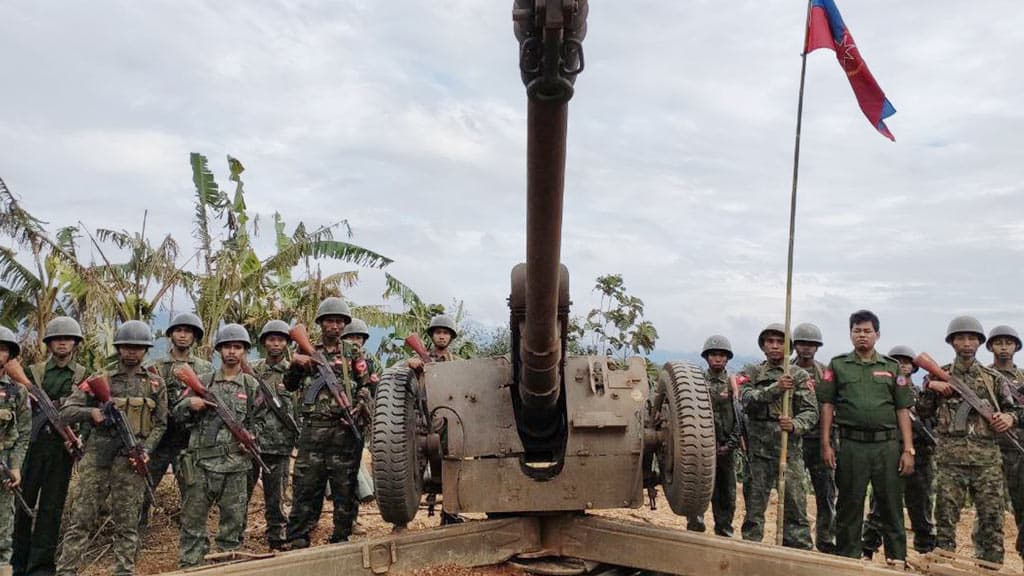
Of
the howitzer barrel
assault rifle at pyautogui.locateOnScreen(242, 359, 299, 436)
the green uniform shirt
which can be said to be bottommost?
assault rifle at pyautogui.locateOnScreen(242, 359, 299, 436)

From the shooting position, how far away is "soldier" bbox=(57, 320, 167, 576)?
5.96 metres

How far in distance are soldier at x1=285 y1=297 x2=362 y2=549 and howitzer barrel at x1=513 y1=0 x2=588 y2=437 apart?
2.47 metres

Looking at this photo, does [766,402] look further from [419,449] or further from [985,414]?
[419,449]

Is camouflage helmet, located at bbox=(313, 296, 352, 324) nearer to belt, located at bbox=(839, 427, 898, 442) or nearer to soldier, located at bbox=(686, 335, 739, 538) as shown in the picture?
soldier, located at bbox=(686, 335, 739, 538)

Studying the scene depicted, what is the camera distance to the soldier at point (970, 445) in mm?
6812

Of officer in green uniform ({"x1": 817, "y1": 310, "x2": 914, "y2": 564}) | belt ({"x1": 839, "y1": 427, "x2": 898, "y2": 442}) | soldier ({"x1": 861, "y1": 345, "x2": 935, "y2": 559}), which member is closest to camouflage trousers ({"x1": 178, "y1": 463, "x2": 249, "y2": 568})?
officer in green uniform ({"x1": 817, "y1": 310, "x2": 914, "y2": 564})

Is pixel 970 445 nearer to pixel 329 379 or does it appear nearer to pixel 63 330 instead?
pixel 329 379

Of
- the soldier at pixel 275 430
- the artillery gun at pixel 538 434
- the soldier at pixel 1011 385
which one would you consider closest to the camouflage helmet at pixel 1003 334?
the soldier at pixel 1011 385

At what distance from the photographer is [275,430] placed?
7586mm

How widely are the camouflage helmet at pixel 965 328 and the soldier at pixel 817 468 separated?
103 centimetres

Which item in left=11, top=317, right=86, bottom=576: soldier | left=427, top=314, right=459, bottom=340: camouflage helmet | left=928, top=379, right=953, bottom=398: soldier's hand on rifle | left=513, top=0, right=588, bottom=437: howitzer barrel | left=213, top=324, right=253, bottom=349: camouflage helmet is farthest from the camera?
left=427, top=314, right=459, bottom=340: camouflage helmet

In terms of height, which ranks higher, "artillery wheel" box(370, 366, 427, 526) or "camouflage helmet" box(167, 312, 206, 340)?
"camouflage helmet" box(167, 312, 206, 340)

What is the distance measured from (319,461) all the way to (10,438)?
2.17 m

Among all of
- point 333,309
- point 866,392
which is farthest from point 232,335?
point 866,392
